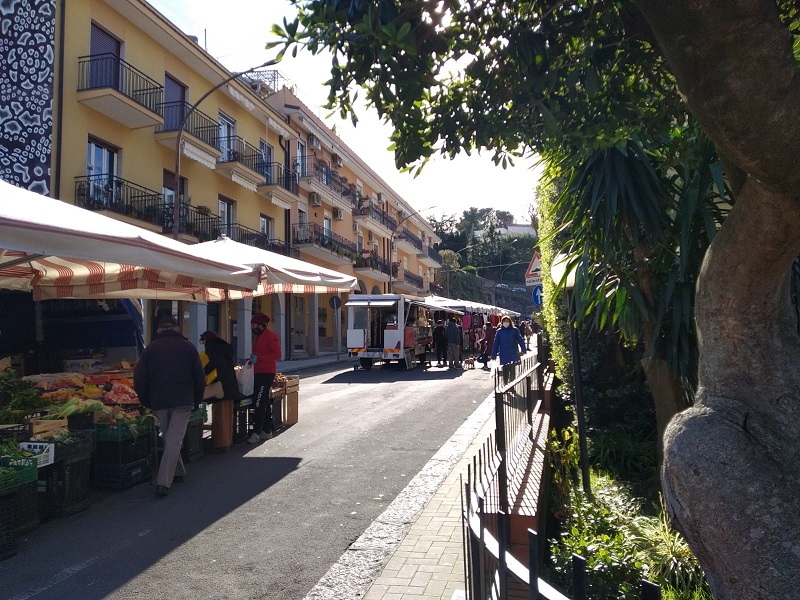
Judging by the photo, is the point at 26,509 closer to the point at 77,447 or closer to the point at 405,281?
the point at 77,447

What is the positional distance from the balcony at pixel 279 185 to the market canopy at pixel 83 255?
1850 centimetres

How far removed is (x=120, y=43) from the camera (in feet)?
67.7

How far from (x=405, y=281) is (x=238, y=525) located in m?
46.1

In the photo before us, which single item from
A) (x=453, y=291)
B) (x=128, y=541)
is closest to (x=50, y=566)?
(x=128, y=541)

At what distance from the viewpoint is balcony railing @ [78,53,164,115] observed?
19047 millimetres

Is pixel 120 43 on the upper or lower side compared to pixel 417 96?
upper

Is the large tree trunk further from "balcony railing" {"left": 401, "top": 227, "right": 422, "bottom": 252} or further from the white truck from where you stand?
"balcony railing" {"left": 401, "top": 227, "right": 422, "bottom": 252}

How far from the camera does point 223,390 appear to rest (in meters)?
8.75

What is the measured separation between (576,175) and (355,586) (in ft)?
12.0

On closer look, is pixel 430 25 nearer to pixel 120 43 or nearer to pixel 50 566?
pixel 50 566

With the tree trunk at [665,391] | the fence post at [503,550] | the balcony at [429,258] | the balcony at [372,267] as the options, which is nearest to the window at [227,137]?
the balcony at [372,267]

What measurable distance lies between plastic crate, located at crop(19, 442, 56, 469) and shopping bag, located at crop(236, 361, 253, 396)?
3.55m

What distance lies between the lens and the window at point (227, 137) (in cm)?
2602

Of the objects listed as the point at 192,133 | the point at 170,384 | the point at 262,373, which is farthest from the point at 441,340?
the point at 170,384
